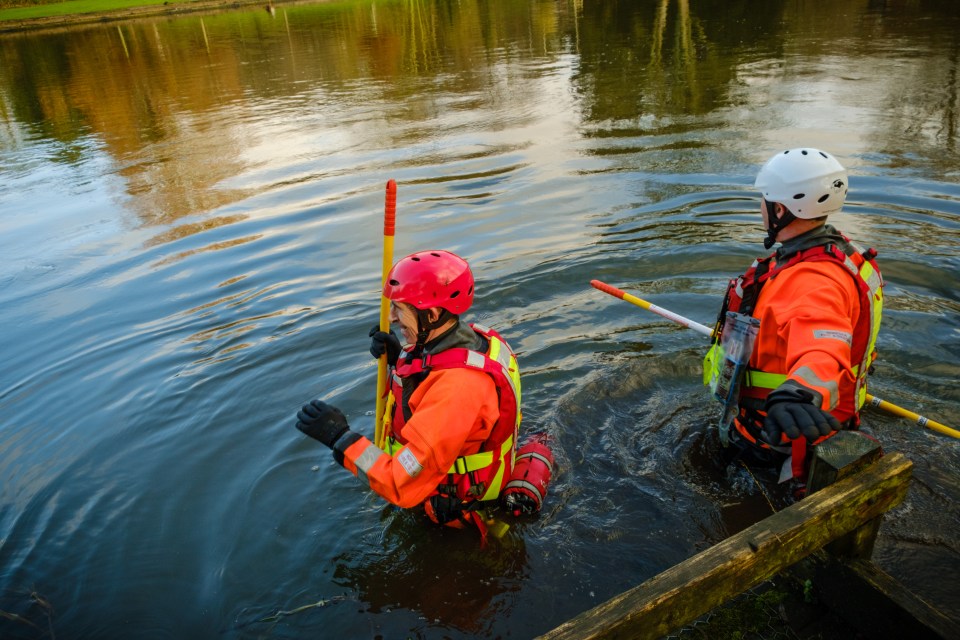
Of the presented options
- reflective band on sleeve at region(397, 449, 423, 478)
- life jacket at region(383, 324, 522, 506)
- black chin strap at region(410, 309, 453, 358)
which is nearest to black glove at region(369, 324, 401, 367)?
life jacket at region(383, 324, 522, 506)

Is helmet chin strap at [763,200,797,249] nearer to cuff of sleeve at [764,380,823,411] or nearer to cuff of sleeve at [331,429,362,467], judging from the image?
cuff of sleeve at [764,380,823,411]

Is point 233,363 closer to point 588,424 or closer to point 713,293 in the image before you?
point 588,424

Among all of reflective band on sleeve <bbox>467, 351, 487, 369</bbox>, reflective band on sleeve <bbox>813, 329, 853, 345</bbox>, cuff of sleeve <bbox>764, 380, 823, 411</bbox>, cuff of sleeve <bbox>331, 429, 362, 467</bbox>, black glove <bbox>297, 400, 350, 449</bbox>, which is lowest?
cuff of sleeve <bbox>331, 429, 362, 467</bbox>

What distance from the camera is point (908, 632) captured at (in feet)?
10.4

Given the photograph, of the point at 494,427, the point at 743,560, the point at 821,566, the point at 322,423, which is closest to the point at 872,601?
the point at 821,566

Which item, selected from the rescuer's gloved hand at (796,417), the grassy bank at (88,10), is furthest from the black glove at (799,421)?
the grassy bank at (88,10)

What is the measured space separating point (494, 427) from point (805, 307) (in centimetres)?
181

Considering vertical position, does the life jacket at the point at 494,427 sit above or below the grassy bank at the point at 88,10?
below

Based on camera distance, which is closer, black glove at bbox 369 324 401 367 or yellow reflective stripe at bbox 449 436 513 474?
yellow reflective stripe at bbox 449 436 513 474

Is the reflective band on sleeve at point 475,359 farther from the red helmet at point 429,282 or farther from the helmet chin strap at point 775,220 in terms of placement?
the helmet chin strap at point 775,220

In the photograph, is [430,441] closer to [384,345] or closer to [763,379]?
[384,345]

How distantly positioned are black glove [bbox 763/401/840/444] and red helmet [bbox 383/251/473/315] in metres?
1.72

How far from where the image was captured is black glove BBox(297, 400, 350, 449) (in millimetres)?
3705

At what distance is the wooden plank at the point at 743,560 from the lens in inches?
106
